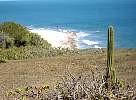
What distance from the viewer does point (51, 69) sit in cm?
2284

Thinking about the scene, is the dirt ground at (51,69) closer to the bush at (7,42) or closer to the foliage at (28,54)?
the foliage at (28,54)

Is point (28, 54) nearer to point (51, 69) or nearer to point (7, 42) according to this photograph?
point (51, 69)

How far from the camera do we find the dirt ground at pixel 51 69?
19156mm

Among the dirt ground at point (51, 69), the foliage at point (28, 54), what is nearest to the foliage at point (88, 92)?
the dirt ground at point (51, 69)

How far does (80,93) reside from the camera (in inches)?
495

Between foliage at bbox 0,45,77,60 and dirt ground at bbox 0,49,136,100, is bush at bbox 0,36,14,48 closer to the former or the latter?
foliage at bbox 0,45,77,60

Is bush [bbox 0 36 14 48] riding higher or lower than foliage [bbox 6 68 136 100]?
higher

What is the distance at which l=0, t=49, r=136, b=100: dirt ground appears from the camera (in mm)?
19156

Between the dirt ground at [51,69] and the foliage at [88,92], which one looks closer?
the foliage at [88,92]

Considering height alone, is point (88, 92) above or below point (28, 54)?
below

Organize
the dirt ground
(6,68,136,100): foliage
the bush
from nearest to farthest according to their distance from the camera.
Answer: (6,68,136,100): foliage
the dirt ground
the bush

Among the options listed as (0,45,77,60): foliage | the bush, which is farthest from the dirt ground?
the bush

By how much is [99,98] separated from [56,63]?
12.8m

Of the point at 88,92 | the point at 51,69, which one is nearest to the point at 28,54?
the point at 51,69
